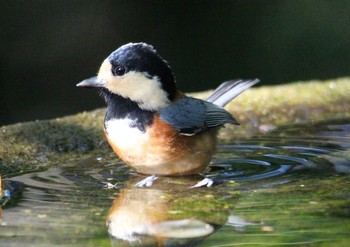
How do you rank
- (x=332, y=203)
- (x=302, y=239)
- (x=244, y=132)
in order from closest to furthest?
(x=302, y=239)
(x=332, y=203)
(x=244, y=132)

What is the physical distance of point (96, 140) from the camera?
4652 mm

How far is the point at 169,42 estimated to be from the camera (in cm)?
946

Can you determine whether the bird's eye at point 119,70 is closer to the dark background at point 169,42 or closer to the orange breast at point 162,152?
the orange breast at point 162,152

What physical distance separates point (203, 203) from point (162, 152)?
0.70 metres

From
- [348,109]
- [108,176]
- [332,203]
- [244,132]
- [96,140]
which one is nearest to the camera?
[332,203]

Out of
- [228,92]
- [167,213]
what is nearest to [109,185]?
[167,213]

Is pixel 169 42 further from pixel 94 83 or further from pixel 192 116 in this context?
→ pixel 94 83

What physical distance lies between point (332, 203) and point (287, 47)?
5897mm

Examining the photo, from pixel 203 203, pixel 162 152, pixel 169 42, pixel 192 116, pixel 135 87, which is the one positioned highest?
pixel 169 42

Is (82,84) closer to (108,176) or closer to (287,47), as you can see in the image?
(108,176)

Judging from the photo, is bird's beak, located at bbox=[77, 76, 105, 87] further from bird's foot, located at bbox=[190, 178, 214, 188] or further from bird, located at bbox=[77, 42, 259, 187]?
bird's foot, located at bbox=[190, 178, 214, 188]

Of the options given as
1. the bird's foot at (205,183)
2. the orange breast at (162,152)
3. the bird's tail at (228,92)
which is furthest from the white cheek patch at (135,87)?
the bird's tail at (228,92)

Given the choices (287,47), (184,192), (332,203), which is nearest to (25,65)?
(287,47)

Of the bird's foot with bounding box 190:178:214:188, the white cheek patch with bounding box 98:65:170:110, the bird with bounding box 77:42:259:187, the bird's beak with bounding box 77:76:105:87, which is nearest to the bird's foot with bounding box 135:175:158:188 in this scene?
the bird with bounding box 77:42:259:187
